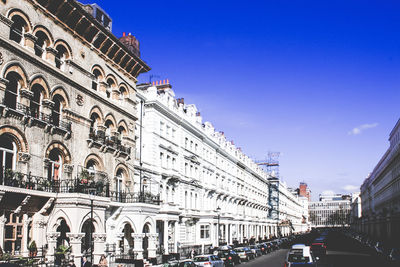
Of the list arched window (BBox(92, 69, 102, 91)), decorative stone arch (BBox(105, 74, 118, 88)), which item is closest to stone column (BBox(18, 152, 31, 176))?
arched window (BBox(92, 69, 102, 91))

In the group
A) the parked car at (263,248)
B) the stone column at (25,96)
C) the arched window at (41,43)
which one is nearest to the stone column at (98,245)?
the stone column at (25,96)

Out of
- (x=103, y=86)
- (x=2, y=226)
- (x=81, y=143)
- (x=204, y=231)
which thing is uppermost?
(x=103, y=86)

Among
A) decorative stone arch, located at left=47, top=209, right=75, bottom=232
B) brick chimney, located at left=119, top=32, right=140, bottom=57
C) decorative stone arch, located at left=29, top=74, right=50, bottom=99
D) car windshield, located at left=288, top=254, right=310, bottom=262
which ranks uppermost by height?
brick chimney, located at left=119, top=32, right=140, bottom=57

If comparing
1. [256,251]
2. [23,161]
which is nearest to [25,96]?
[23,161]

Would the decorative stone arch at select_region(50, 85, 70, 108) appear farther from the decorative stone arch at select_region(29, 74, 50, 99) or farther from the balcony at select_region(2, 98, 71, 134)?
the balcony at select_region(2, 98, 71, 134)

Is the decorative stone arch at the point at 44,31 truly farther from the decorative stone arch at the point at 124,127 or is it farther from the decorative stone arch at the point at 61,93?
the decorative stone arch at the point at 124,127

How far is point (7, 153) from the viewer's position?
22203 mm

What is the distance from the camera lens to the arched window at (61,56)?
26562 mm

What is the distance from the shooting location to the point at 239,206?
2963 inches

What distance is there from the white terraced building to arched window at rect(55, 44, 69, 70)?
39.5 ft

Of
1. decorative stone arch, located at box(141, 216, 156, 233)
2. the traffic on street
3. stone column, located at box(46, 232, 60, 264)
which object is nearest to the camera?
stone column, located at box(46, 232, 60, 264)

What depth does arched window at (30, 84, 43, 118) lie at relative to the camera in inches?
948

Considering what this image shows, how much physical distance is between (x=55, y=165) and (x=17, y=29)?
7.84m

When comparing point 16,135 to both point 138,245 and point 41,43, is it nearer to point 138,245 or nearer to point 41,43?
point 41,43
